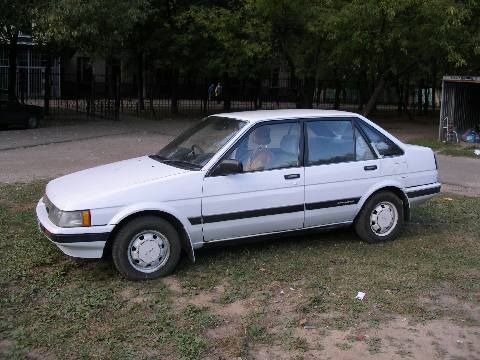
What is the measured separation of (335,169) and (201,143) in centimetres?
139

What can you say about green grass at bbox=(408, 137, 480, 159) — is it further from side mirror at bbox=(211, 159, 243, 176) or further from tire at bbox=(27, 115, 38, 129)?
tire at bbox=(27, 115, 38, 129)

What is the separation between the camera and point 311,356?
167 inches

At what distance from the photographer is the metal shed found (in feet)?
61.8

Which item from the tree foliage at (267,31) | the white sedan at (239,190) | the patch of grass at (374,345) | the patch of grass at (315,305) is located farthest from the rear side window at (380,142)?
the tree foliage at (267,31)

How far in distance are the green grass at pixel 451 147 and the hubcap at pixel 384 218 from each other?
956 centimetres

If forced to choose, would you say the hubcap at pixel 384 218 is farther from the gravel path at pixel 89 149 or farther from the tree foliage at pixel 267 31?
the tree foliage at pixel 267 31

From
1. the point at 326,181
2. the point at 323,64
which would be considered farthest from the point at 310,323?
the point at 323,64

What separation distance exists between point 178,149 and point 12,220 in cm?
253

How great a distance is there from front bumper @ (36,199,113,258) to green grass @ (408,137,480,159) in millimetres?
12327

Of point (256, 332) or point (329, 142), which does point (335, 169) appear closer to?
point (329, 142)

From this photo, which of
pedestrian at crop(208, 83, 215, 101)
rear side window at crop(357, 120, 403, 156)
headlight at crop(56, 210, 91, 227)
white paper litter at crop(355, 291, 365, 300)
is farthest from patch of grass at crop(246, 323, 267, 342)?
pedestrian at crop(208, 83, 215, 101)

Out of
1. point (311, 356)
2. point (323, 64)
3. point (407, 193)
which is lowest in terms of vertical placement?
point (311, 356)

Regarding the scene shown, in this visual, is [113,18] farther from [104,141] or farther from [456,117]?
[456,117]

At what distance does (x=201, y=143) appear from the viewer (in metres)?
6.35
